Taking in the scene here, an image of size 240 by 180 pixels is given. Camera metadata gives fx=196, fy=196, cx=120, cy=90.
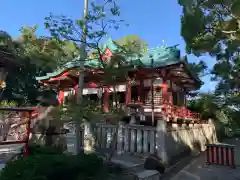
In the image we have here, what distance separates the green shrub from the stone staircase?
3.75 ft

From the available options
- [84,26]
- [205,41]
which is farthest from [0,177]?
[205,41]

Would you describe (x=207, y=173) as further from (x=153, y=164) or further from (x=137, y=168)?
(x=137, y=168)

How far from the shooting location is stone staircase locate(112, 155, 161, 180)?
4844 millimetres

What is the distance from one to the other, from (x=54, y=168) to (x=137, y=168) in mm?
2972

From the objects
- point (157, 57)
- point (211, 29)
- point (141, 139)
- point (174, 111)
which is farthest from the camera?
point (157, 57)

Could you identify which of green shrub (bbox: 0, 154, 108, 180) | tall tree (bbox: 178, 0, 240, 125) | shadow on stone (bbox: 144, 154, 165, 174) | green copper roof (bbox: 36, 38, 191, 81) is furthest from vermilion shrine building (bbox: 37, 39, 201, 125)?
green shrub (bbox: 0, 154, 108, 180)

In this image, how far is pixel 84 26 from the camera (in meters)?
4.85

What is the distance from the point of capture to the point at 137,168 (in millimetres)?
5789

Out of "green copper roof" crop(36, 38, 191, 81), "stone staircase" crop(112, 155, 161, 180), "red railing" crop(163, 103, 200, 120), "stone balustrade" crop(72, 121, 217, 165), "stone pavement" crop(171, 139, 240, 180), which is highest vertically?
"green copper roof" crop(36, 38, 191, 81)

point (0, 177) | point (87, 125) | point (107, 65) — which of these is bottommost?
point (0, 177)

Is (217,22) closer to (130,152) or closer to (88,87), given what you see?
(130,152)

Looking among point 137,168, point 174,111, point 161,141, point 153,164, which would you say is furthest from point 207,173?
point 174,111

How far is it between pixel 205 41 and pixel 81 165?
6.53m

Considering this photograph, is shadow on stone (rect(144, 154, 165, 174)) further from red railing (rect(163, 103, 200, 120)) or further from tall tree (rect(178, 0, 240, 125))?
red railing (rect(163, 103, 200, 120))
